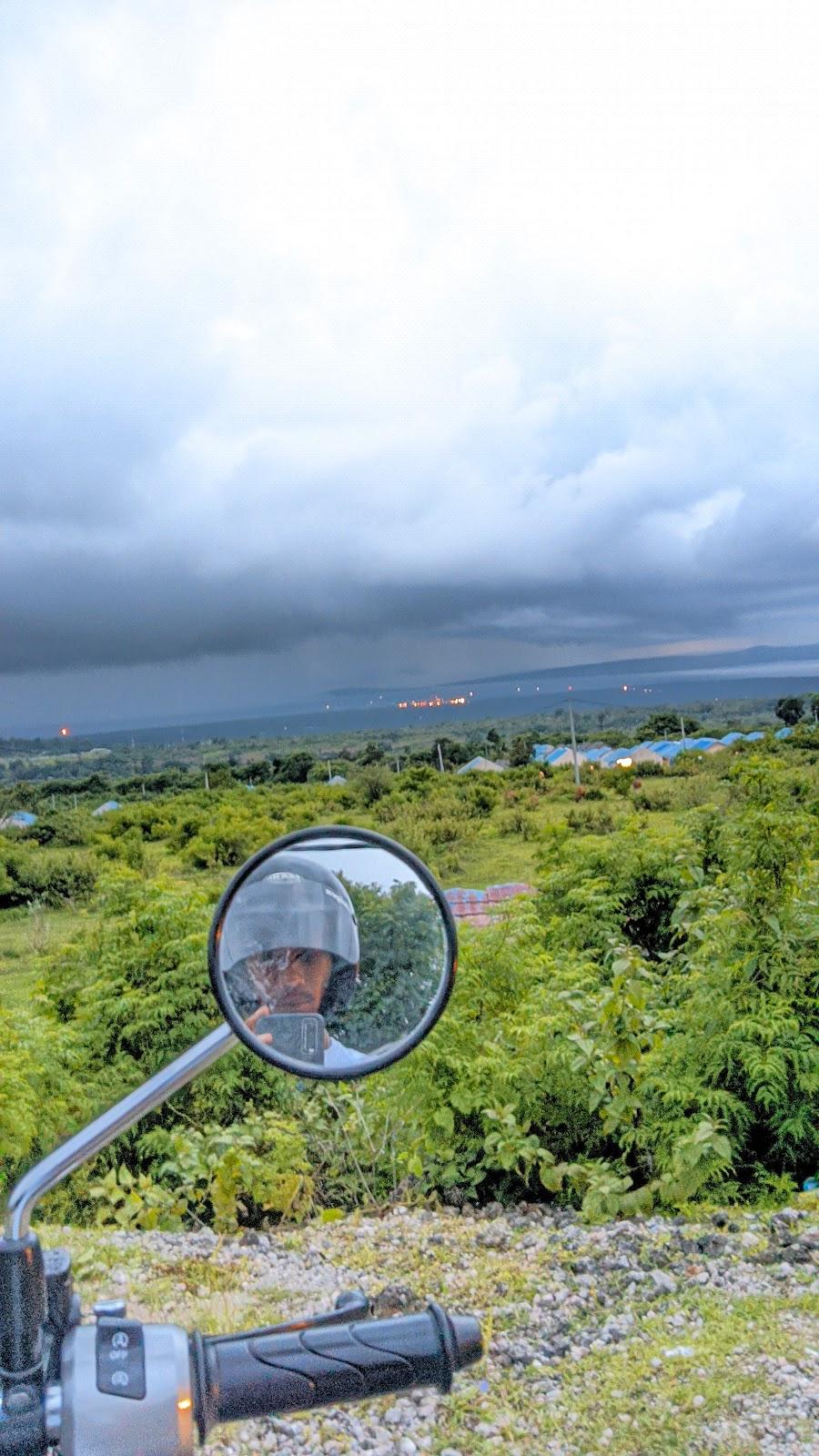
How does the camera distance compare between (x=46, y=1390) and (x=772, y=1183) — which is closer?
(x=46, y=1390)

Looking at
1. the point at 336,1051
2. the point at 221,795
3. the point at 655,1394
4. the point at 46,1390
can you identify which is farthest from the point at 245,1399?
the point at 221,795

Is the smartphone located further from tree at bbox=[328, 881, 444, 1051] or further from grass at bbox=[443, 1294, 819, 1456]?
grass at bbox=[443, 1294, 819, 1456]

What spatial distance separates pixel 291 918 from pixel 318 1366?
39 cm

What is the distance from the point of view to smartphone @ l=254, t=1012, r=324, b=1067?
1.09 metres

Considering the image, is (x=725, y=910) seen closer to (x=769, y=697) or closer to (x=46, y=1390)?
(x=46, y=1390)

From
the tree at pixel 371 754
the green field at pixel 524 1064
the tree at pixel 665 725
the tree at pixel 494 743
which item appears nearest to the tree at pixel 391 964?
the green field at pixel 524 1064

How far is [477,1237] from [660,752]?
13.6 metres

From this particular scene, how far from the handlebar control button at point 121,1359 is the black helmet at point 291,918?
1.09 feet

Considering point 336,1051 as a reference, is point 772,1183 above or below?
below

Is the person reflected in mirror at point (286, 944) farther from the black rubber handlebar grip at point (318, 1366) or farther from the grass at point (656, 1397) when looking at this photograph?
the grass at point (656, 1397)

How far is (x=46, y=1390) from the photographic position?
853mm

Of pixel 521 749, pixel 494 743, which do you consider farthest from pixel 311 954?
pixel 494 743

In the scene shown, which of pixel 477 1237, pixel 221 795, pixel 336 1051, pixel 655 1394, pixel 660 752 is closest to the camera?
pixel 336 1051

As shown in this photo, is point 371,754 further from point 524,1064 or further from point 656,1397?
point 656,1397
